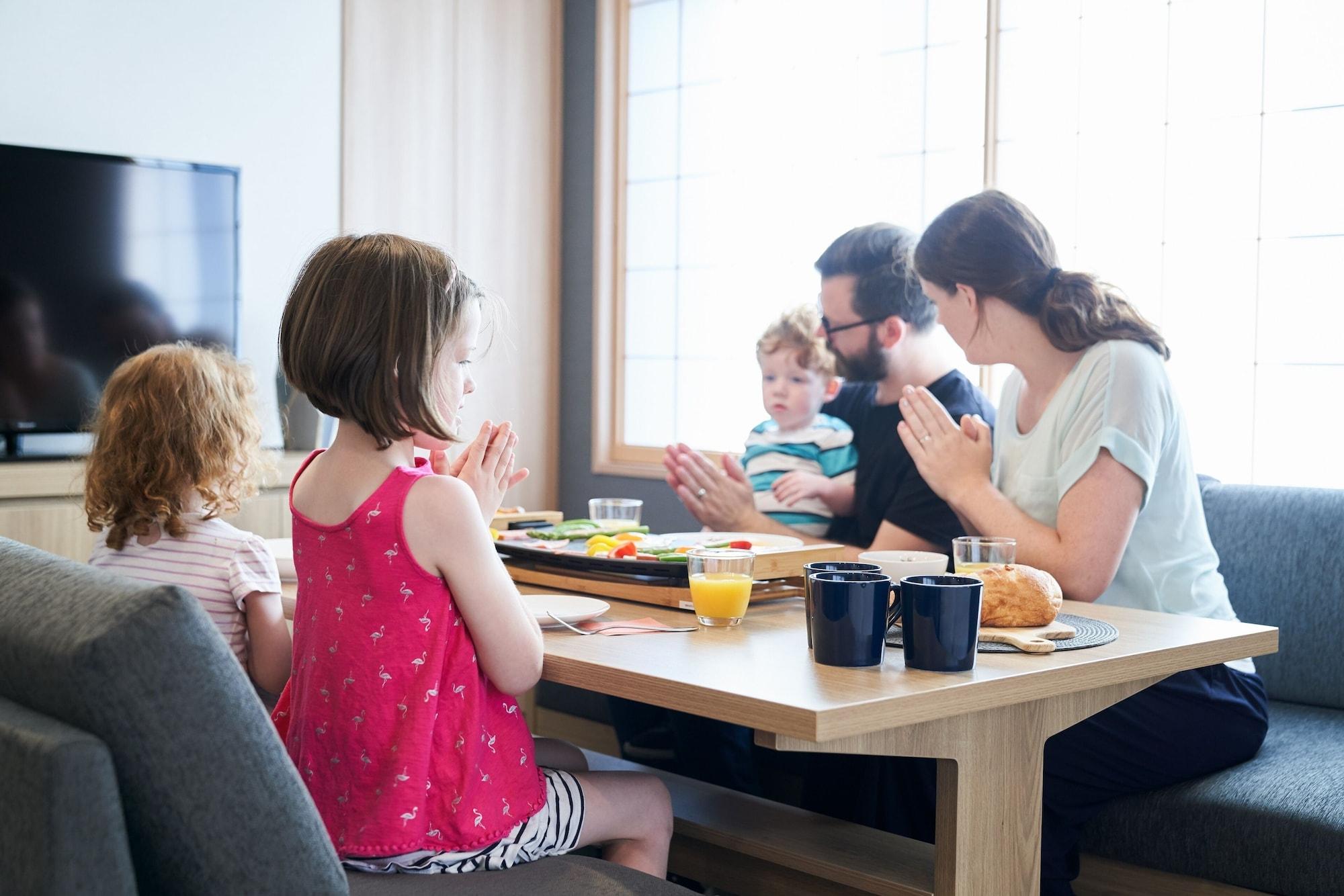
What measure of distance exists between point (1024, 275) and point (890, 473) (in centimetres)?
53

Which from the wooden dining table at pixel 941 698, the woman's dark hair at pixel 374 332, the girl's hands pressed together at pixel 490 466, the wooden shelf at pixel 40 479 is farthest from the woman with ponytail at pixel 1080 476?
the wooden shelf at pixel 40 479

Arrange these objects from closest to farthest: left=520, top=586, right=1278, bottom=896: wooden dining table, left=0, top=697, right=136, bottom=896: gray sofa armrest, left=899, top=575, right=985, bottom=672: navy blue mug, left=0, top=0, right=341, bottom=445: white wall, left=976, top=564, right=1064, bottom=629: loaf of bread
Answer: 1. left=0, top=697, right=136, bottom=896: gray sofa armrest
2. left=520, top=586, right=1278, bottom=896: wooden dining table
3. left=899, top=575, right=985, bottom=672: navy blue mug
4. left=976, top=564, right=1064, bottom=629: loaf of bread
5. left=0, top=0, right=341, bottom=445: white wall

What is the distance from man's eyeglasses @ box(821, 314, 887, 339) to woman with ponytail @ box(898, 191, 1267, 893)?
13.6 inches

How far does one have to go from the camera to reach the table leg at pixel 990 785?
4.37 feet

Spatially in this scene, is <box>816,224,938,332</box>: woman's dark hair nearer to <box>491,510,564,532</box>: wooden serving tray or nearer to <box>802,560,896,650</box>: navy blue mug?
<box>491,510,564,532</box>: wooden serving tray

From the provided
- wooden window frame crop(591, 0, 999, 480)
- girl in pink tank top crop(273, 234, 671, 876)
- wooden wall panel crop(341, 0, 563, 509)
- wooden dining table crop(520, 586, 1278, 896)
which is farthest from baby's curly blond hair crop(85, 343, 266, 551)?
wooden window frame crop(591, 0, 999, 480)

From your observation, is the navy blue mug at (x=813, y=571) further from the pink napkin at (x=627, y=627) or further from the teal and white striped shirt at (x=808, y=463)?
the teal and white striped shirt at (x=808, y=463)

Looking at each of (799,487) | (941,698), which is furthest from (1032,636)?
(799,487)

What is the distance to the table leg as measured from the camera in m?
1.33

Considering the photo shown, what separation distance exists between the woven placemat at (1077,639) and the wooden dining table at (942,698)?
0.05 ft

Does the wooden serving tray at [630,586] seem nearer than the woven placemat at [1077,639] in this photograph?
No

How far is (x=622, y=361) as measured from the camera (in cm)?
466

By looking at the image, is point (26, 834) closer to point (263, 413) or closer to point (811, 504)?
point (811, 504)

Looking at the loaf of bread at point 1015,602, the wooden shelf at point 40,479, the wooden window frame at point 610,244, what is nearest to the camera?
the loaf of bread at point 1015,602
